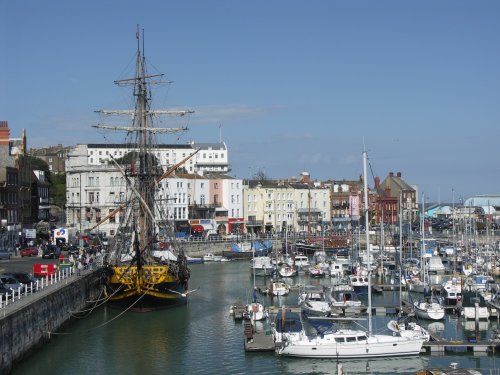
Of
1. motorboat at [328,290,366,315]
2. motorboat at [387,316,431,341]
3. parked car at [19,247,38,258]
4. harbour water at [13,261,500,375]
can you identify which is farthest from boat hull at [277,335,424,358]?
parked car at [19,247,38,258]

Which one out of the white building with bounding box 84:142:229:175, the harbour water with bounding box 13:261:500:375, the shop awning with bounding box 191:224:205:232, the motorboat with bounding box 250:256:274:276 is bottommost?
the harbour water with bounding box 13:261:500:375

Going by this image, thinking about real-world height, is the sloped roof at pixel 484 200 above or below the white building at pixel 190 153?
below

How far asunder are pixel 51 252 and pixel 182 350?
141ft

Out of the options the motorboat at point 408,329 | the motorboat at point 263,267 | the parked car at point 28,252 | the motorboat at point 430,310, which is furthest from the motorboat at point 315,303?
the parked car at point 28,252

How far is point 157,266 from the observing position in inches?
2314

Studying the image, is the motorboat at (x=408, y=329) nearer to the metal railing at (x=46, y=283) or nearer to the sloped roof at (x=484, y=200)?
the metal railing at (x=46, y=283)

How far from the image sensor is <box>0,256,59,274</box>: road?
68250 mm

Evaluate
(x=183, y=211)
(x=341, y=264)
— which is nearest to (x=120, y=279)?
(x=341, y=264)

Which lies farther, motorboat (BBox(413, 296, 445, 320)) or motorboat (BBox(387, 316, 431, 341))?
motorboat (BBox(413, 296, 445, 320))

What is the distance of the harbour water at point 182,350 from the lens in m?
40.9

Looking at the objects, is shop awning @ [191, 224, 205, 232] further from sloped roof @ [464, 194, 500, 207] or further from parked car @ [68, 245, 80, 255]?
sloped roof @ [464, 194, 500, 207]

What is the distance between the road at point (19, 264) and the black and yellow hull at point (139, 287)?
11.5 meters

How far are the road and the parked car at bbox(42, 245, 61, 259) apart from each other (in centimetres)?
72

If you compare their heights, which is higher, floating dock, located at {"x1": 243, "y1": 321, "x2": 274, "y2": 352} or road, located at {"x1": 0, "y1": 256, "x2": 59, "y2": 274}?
road, located at {"x1": 0, "y1": 256, "x2": 59, "y2": 274}
